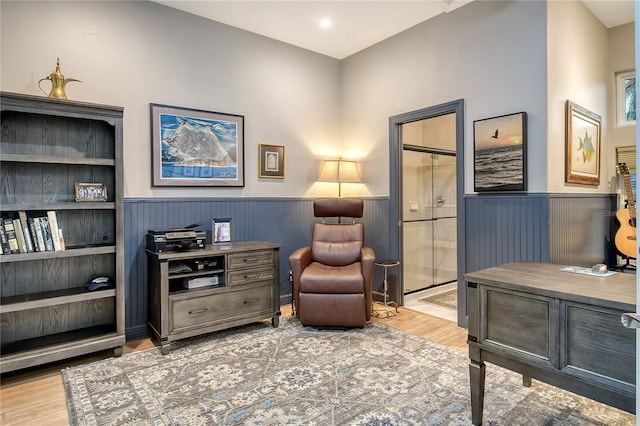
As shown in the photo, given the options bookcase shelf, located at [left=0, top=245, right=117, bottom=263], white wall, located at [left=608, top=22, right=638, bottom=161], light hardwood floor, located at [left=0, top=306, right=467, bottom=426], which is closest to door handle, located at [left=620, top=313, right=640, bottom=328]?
light hardwood floor, located at [left=0, top=306, right=467, bottom=426]

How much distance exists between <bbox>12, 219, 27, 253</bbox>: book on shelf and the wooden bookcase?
0.20 feet

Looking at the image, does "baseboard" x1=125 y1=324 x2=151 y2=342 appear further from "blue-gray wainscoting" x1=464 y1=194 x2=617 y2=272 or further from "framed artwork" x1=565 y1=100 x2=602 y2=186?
"framed artwork" x1=565 y1=100 x2=602 y2=186

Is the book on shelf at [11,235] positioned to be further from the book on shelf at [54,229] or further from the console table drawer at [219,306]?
the console table drawer at [219,306]

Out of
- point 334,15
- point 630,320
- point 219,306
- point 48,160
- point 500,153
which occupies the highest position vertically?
point 334,15

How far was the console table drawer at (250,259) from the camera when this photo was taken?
314cm

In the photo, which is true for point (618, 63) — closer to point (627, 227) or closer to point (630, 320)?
point (627, 227)

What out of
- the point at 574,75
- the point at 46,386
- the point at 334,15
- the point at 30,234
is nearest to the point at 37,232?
the point at 30,234

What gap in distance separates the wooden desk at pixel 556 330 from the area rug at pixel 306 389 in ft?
1.30

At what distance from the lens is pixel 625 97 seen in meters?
3.84

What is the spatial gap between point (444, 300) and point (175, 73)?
152 inches

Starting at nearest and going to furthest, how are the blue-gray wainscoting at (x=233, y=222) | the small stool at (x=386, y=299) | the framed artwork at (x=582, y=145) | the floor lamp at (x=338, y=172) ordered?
the framed artwork at (x=582, y=145)
the blue-gray wainscoting at (x=233, y=222)
the small stool at (x=386, y=299)
the floor lamp at (x=338, y=172)

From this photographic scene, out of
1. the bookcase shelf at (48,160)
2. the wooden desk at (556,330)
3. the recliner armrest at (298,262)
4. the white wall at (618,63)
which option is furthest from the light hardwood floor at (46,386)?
the white wall at (618,63)

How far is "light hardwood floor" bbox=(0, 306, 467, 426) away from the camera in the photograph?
6.51 feet

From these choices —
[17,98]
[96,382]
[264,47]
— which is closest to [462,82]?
[264,47]
